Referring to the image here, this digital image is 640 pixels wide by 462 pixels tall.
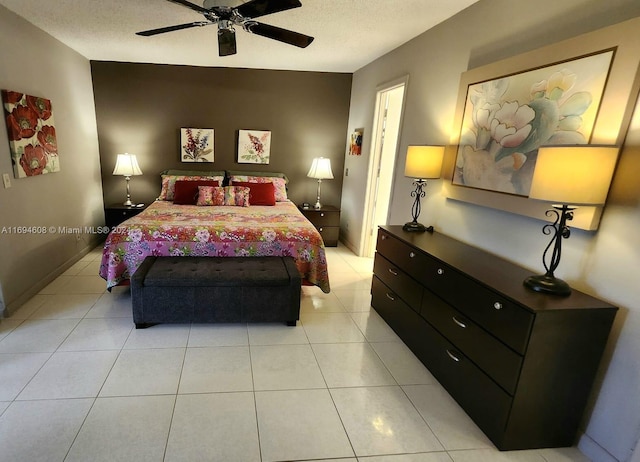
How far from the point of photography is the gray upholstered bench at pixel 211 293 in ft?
8.09

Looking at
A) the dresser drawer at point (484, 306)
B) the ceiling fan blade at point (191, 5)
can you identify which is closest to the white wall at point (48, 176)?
the ceiling fan blade at point (191, 5)

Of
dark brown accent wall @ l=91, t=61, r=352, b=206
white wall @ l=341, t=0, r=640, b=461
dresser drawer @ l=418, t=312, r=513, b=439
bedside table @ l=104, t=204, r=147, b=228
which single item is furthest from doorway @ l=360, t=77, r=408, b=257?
bedside table @ l=104, t=204, r=147, b=228

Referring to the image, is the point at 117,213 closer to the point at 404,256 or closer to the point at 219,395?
the point at 219,395

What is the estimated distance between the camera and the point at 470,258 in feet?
6.95

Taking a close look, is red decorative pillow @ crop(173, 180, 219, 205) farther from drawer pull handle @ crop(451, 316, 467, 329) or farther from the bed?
drawer pull handle @ crop(451, 316, 467, 329)

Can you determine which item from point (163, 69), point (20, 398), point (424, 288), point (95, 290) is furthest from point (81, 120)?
point (424, 288)

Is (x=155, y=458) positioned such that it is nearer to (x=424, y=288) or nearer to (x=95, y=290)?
(x=424, y=288)

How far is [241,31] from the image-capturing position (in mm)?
3188

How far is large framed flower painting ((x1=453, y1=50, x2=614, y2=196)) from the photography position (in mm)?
1603

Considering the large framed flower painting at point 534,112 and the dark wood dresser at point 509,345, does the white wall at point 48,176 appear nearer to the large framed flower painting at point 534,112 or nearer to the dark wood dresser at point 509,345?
the dark wood dresser at point 509,345

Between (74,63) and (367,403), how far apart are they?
184 inches

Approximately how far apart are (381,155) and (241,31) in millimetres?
2007

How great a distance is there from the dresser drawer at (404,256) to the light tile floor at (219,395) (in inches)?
23.5

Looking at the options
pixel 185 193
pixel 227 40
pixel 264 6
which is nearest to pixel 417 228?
pixel 264 6
